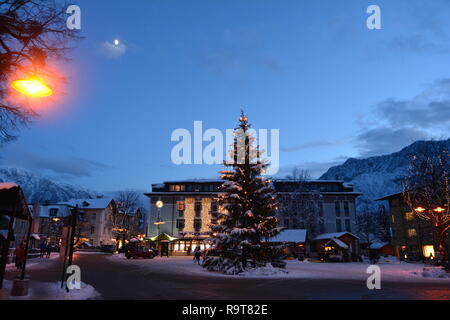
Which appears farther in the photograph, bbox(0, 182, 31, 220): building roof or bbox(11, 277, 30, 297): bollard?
bbox(0, 182, 31, 220): building roof

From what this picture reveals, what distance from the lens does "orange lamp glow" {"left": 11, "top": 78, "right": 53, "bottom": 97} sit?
6.60m

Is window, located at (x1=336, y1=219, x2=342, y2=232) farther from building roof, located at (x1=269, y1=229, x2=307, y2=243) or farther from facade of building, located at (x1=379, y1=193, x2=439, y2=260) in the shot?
building roof, located at (x1=269, y1=229, x2=307, y2=243)

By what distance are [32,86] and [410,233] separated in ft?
199

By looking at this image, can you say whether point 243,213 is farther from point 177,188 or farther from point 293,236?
point 177,188

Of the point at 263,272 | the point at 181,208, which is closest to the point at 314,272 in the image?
the point at 263,272

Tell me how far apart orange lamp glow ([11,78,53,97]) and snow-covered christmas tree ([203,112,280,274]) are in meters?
16.1

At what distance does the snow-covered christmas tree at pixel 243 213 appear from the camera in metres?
21.4

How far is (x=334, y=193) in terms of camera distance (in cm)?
6306

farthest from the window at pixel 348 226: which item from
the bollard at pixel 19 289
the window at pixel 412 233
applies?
the bollard at pixel 19 289

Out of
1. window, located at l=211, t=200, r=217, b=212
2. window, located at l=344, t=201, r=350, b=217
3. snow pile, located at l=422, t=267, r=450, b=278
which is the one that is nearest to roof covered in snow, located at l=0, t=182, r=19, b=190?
snow pile, located at l=422, t=267, r=450, b=278

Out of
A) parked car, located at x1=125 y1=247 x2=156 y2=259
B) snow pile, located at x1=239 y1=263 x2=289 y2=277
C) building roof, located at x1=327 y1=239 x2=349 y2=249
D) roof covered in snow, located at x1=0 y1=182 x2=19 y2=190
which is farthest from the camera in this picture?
building roof, located at x1=327 y1=239 x2=349 y2=249

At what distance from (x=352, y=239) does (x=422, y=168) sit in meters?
19.0

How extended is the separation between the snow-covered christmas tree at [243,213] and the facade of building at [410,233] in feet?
110
